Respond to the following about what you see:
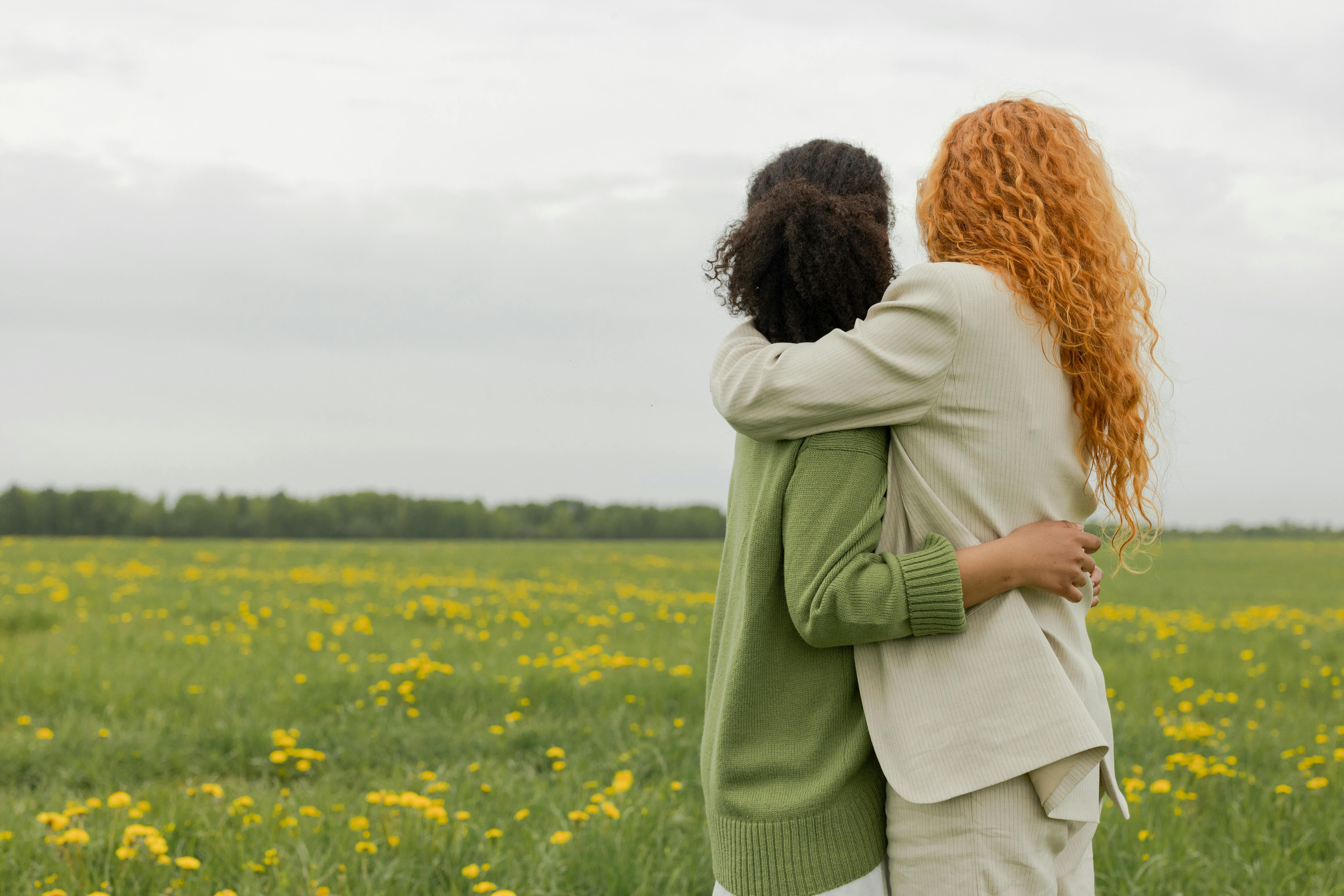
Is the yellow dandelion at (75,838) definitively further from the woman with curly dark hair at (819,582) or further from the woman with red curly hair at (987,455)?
the woman with red curly hair at (987,455)

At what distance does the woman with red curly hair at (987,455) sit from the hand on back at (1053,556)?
38 millimetres

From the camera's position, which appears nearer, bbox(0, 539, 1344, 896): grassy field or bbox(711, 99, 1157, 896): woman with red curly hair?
bbox(711, 99, 1157, 896): woman with red curly hair

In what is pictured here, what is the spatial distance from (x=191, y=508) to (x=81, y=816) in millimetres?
49822

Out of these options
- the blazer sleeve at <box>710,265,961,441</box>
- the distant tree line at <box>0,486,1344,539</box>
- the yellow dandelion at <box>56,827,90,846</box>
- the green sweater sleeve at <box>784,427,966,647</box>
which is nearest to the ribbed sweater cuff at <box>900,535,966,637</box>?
the green sweater sleeve at <box>784,427,966,647</box>

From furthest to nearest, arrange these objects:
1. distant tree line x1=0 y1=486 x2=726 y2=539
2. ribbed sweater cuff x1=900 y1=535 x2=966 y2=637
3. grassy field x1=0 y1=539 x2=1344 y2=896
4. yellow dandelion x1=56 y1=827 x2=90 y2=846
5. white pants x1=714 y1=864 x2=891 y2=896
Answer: distant tree line x1=0 y1=486 x2=726 y2=539 < grassy field x1=0 y1=539 x2=1344 y2=896 < yellow dandelion x1=56 y1=827 x2=90 y2=846 < white pants x1=714 y1=864 x2=891 y2=896 < ribbed sweater cuff x1=900 y1=535 x2=966 y2=637

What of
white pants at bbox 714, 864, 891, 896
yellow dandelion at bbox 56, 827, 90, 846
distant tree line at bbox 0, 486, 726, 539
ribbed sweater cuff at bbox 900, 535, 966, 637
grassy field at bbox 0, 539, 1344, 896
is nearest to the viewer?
ribbed sweater cuff at bbox 900, 535, 966, 637

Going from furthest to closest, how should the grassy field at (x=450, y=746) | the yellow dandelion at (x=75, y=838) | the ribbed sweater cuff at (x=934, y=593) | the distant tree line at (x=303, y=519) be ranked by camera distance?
the distant tree line at (x=303, y=519)
the grassy field at (x=450, y=746)
the yellow dandelion at (x=75, y=838)
the ribbed sweater cuff at (x=934, y=593)

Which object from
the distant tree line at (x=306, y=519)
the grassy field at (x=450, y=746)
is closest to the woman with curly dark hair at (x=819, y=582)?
the grassy field at (x=450, y=746)

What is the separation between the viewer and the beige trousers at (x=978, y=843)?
140 cm

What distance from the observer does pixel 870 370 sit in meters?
1.37

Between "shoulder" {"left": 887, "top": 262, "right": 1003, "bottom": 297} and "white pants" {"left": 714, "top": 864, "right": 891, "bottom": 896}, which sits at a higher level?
"shoulder" {"left": 887, "top": 262, "right": 1003, "bottom": 297}

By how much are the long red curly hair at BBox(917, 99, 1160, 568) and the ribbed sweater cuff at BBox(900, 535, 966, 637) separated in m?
0.38

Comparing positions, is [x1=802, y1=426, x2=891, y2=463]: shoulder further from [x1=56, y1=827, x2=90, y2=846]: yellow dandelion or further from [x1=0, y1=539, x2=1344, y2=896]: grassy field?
[x1=56, y1=827, x2=90, y2=846]: yellow dandelion

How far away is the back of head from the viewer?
144 cm
